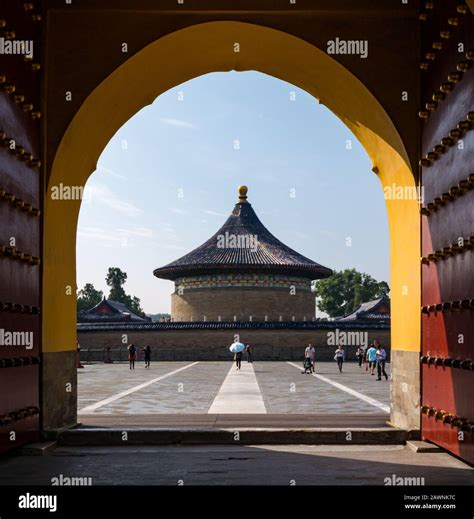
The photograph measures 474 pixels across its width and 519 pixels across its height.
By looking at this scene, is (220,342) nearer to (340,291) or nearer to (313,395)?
(313,395)

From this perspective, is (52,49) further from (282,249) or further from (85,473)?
(282,249)

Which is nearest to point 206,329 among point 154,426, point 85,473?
point 154,426

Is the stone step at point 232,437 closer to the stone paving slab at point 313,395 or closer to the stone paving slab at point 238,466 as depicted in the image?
the stone paving slab at point 238,466

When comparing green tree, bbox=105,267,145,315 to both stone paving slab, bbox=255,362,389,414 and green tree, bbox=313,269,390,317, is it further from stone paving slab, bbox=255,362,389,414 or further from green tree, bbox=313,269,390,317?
stone paving slab, bbox=255,362,389,414

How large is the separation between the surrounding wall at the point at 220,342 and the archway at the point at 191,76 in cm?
2813

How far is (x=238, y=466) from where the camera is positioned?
5.77 meters

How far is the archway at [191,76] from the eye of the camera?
7.15m

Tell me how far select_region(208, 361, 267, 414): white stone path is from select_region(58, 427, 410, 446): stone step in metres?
3.34

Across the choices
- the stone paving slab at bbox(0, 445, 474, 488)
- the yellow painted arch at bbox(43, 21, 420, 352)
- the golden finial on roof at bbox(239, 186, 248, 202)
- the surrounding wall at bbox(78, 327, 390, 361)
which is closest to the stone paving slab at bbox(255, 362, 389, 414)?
the yellow painted arch at bbox(43, 21, 420, 352)

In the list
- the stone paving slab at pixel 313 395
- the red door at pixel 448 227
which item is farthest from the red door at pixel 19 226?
the stone paving slab at pixel 313 395

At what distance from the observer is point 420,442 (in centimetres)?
675
